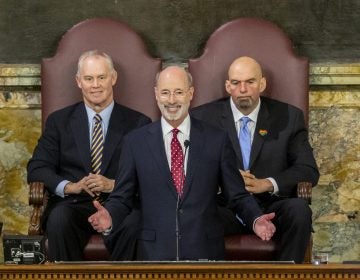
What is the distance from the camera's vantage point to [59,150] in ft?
19.3

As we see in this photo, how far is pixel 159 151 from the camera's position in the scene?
17.7ft

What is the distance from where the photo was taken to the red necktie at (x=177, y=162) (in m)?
5.40

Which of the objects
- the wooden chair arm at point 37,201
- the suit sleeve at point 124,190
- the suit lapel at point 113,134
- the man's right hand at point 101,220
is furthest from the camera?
the suit lapel at point 113,134

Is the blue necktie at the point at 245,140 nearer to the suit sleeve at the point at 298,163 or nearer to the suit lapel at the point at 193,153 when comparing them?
the suit sleeve at the point at 298,163

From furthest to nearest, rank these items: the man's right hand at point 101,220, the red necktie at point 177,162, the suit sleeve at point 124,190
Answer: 1. the red necktie at point 177,162
2. the suit sleeve at point 124,190
3. the man's right hand at point 101,220

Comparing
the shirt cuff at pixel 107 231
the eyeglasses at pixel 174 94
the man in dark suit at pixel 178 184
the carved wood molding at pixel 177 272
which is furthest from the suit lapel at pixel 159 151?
the carved wood molding at pixel 177 272

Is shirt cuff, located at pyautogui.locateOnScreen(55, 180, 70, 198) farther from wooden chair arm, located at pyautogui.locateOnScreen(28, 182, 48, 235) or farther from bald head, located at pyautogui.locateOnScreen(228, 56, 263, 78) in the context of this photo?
bald head, located at pyautogui.locateOnScreen(228, 56, 263, 78)

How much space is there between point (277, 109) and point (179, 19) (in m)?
0.84

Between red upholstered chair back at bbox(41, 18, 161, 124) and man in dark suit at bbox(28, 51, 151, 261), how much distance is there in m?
0.15

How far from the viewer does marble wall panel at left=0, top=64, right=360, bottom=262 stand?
6422 millimetres

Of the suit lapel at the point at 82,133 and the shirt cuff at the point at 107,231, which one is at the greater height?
the suit lapel at the point at 82,133

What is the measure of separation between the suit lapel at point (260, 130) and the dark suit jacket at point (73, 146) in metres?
0.56

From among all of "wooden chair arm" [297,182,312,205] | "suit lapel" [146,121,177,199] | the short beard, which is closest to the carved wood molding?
"suit lapel" [146,121,177,199]

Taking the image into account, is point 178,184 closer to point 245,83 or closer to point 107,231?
point 107,231
